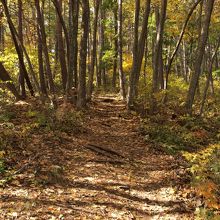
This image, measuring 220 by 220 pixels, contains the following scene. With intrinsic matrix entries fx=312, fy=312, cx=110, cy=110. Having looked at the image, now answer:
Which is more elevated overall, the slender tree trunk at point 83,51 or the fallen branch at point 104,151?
the slender tree trunk at point 83,51

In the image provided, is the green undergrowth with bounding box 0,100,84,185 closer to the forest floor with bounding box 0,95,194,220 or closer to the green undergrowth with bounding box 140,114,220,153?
the forest floor with bounding box 0,95,194,220

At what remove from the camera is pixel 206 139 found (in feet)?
37.0

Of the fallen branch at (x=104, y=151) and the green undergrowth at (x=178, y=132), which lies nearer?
the fallen branch at (x=104, y=151)

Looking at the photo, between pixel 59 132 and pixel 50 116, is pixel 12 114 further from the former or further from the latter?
pixel 59 132

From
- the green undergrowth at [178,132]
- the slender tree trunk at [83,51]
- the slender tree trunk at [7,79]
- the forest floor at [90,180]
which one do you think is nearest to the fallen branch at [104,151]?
the forest floor at [90,180]

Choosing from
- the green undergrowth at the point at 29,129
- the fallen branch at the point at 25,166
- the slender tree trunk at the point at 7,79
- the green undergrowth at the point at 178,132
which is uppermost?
the slender tree trunk at the point at 7,79

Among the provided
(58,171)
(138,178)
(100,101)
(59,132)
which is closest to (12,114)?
(59,132)

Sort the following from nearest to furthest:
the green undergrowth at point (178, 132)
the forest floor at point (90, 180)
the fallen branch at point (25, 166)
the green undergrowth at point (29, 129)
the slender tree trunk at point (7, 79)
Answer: the forest floor at point (90, 180) → the fallen branch at point (25, 166) → the green undergrowth at point (29, 129) → the green undergrowth at point (178, 132) → the slender tree trunk at point (7, 79)

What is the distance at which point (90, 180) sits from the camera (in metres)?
6.77

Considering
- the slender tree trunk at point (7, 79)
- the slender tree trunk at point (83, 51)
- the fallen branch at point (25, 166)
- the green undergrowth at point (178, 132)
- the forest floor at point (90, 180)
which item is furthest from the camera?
the slender tree trunk at point (7, 79)

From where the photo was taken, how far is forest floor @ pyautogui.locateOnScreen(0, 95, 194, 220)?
5.54 meters

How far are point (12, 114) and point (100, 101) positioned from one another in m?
6.35

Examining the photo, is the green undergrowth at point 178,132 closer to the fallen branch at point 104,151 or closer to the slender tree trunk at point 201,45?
the slender tree trunk at point 201,45

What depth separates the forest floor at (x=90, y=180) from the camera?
5539mm
